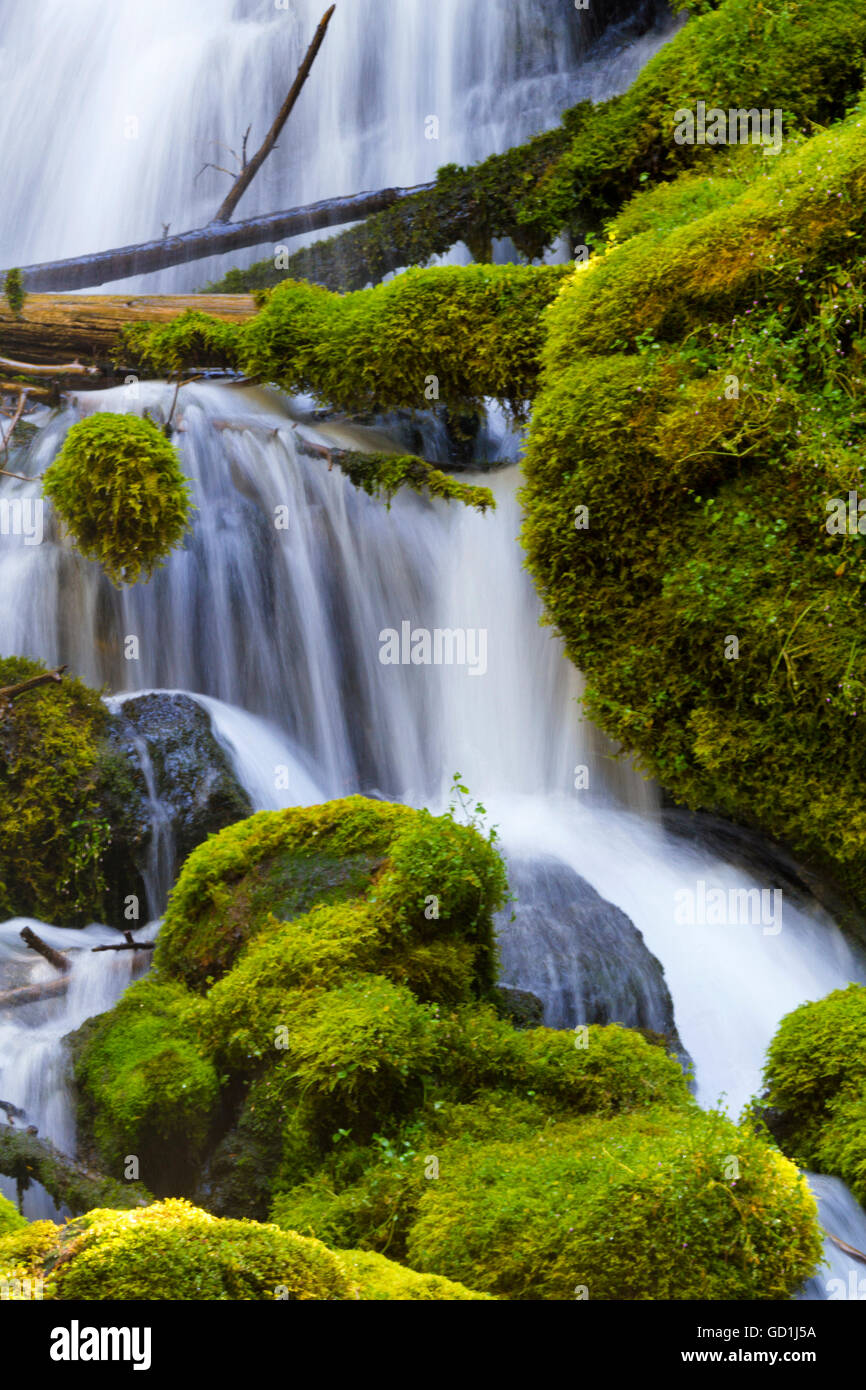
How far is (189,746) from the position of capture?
16.7 ft

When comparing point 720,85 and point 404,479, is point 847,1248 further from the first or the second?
point 720,85

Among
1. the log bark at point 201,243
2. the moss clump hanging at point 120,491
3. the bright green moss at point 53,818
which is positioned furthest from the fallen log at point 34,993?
the log bark at point 201,243

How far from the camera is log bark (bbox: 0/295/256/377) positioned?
6.07 metres

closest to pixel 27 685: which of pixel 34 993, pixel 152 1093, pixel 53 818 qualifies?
pixel 53 818

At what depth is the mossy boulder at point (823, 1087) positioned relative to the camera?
11.4 ft

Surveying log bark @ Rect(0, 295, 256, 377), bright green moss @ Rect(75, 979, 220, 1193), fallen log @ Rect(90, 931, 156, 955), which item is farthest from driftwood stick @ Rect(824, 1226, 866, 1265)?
log bark @ Rect(0, 295, 256, 377)

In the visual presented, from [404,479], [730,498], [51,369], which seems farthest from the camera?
[51,369]

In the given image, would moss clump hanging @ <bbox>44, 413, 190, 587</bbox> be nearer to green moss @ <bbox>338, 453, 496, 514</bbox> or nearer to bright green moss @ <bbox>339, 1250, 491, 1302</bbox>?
green moss @ <bbox>338, 453, 496, 514</bbox>

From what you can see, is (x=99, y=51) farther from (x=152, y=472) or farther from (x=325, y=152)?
(x=152, y=472)

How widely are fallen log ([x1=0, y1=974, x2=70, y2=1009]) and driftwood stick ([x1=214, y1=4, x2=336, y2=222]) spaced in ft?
15.8

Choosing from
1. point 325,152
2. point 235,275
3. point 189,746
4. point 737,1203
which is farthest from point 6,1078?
point 325,152

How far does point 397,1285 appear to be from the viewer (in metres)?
2.65

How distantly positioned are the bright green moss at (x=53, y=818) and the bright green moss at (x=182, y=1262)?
253cm

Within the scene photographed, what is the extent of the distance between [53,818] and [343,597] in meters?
1.66
